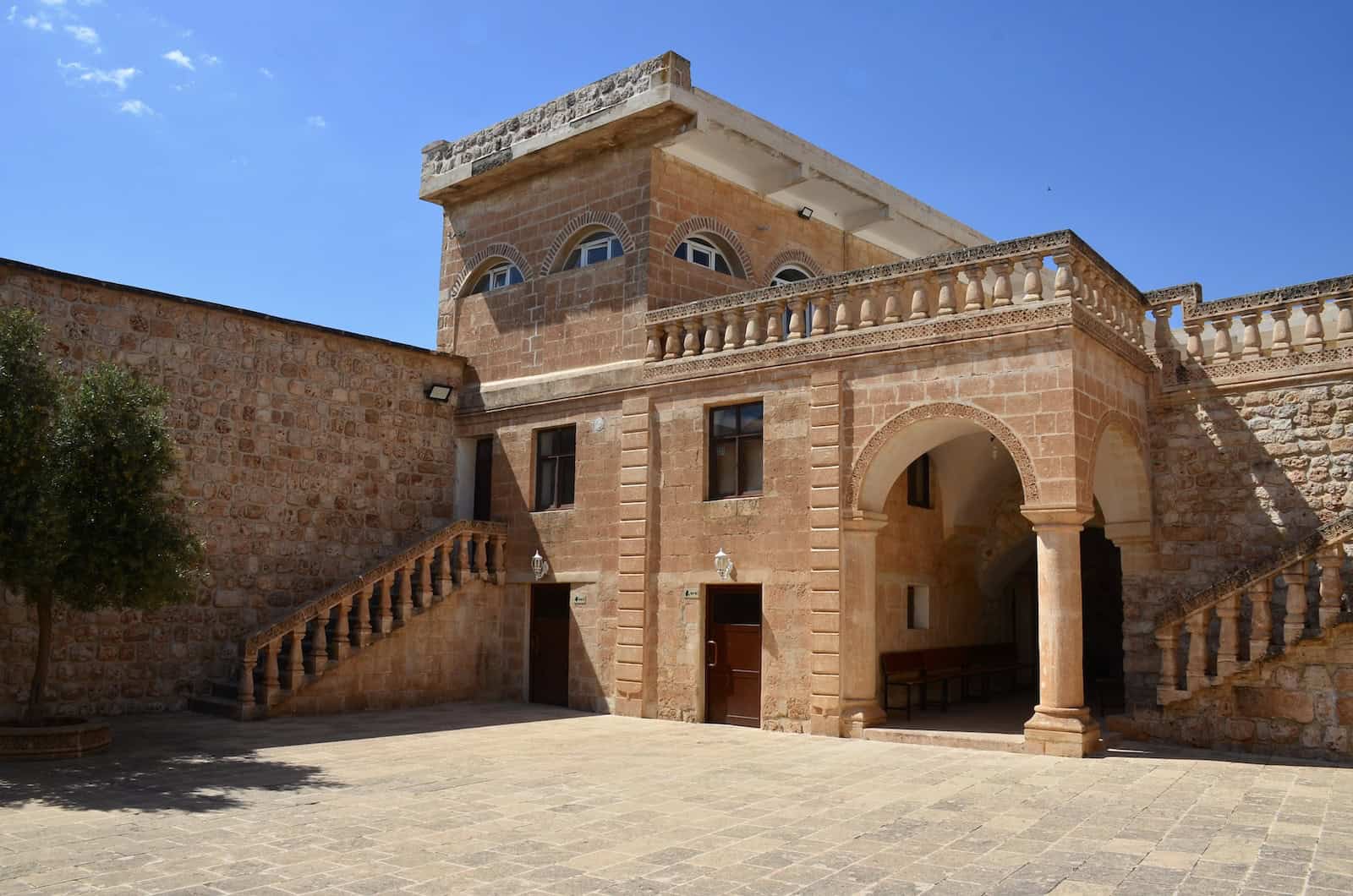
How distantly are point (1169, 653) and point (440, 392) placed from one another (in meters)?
11.4

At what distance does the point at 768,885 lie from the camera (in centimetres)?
617

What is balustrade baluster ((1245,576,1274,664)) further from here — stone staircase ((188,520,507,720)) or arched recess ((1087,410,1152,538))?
stone staircase ((188,520,507,720))

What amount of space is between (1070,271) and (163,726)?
11.7 meters

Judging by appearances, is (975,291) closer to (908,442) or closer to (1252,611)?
(908,442)

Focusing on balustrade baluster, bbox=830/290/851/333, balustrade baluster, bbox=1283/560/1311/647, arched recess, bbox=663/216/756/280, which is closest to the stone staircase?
arched recess, bbox=663/216/756/280

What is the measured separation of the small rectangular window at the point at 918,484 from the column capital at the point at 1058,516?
4.02 m

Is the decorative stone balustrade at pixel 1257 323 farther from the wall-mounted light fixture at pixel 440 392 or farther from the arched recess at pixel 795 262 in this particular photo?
the wall-mounted light fixture at pixel 440 392

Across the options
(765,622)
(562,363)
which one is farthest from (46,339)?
(765,622)

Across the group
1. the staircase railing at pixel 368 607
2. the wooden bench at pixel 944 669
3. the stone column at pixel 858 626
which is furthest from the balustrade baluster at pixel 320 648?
the wooden bench at pixel 944 669

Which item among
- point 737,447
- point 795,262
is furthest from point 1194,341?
point 795,262

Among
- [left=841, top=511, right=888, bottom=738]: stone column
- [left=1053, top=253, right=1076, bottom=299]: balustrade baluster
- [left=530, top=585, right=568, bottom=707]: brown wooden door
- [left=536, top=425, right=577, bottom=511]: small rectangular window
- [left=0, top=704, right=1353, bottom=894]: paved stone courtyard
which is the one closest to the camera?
[left=0, top=704, right=1353, bottom=894]: paved stone courtyard

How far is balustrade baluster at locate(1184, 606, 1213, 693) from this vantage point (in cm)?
1157

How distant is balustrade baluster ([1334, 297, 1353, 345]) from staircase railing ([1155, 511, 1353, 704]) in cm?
203

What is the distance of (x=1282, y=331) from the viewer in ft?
40.9
